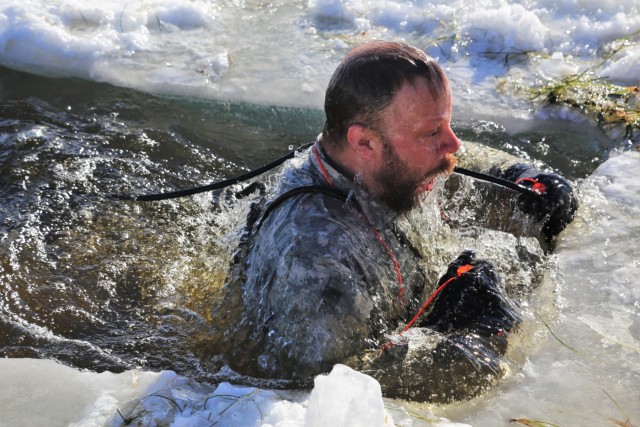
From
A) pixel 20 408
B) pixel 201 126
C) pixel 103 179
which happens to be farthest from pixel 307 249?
pixel 201 126

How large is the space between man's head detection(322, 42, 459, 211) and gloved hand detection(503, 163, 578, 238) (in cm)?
99

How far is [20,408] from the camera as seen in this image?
7.88 feet

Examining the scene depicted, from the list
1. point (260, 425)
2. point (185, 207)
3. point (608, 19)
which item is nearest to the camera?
point (260, 425)

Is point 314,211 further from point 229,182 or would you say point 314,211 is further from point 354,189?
point 229,182

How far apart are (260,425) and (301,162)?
120 centimetres

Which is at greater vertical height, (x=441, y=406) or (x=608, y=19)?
(x=608, y=19)

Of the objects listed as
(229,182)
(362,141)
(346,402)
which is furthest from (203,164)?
(346,402)

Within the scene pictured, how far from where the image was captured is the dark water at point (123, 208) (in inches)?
127

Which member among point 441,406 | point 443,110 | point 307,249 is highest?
point 443,110

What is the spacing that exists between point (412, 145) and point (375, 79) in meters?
0.30

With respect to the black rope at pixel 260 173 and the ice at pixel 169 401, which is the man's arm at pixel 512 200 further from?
the ice at pixel 169 401

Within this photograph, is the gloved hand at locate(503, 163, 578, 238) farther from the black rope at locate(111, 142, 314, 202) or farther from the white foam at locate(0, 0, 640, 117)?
the white foam at locate(0, 0, 640, 117)

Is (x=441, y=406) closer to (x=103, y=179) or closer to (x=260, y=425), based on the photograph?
(x=260, y=425)

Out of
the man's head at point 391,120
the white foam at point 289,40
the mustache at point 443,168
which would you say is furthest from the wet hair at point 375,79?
the white foam at point 289,40
